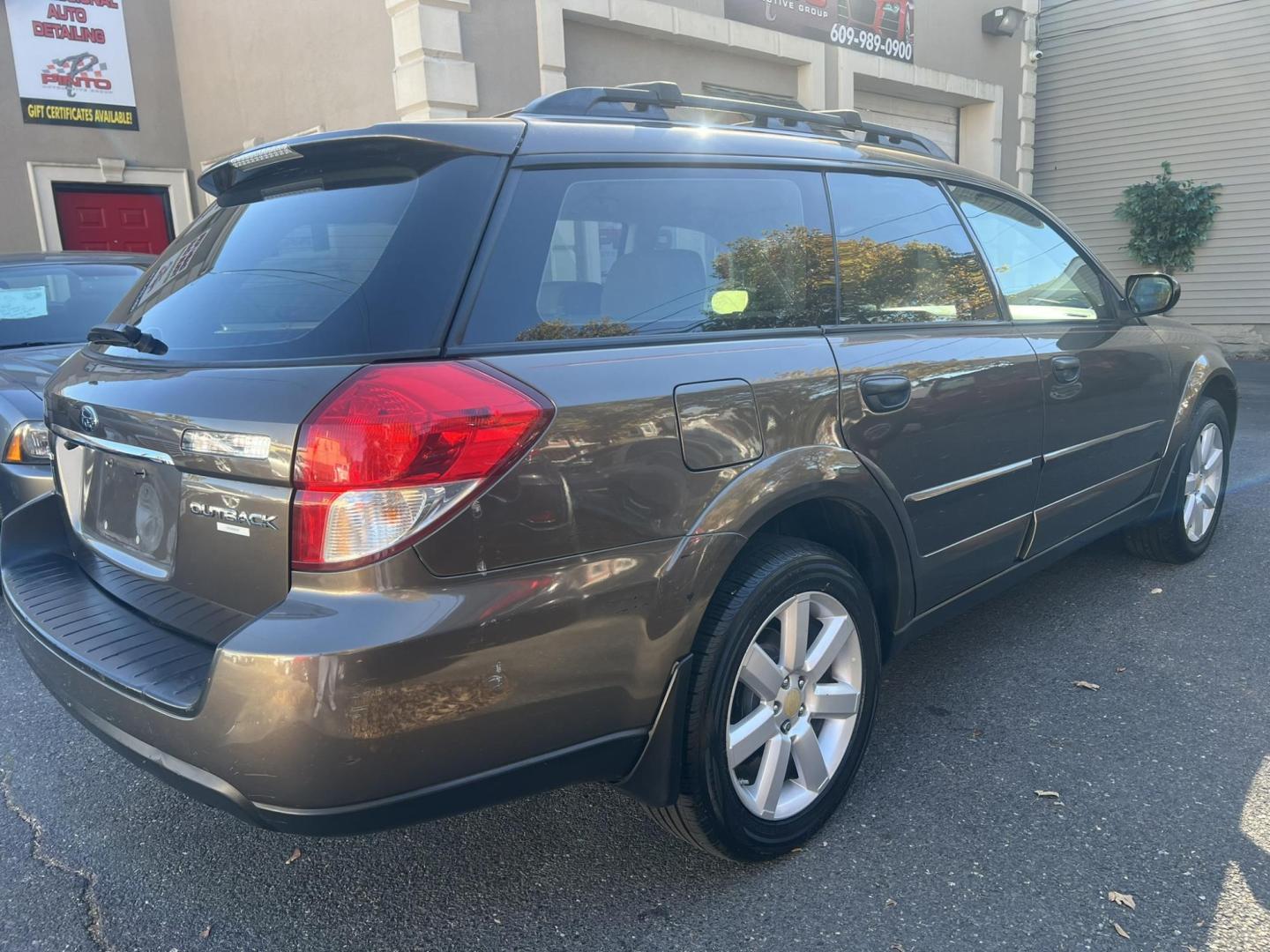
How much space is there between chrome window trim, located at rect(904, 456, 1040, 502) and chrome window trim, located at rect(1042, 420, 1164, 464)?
12cm

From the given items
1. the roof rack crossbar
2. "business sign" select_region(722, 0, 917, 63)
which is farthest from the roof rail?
"business sign" select_region(722, 0, 917, 63)

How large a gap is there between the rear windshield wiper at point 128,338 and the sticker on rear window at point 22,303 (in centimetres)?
294

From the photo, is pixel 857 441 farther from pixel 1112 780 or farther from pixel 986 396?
pixel 1112 780

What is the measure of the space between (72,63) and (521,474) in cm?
1098

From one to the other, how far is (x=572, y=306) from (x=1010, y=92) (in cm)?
1357

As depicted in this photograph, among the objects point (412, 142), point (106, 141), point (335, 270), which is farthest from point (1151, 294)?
point (106, 141)

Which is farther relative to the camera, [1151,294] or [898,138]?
[1151,294]

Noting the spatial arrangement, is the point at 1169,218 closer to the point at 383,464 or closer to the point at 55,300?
the point at 55,300

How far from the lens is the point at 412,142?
1.90 meters

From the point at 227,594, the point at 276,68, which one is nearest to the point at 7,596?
the point at 227,594

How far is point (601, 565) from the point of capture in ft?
6.01

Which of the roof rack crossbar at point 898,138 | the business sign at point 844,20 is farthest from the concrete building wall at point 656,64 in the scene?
the roof rack crossbar at point 898,138

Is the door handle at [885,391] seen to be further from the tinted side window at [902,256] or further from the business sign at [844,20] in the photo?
the business sign at [844,20]

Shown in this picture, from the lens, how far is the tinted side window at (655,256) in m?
1.89
